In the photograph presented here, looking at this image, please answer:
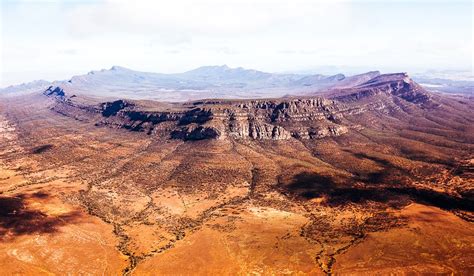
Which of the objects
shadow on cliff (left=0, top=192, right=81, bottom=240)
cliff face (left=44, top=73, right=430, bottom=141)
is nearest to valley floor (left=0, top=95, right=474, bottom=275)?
shadow on cliff (left=0, top=192, right=81, bottom=240)

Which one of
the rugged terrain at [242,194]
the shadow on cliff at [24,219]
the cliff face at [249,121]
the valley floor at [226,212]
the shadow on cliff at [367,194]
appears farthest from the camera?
the cliff face at [249,121]

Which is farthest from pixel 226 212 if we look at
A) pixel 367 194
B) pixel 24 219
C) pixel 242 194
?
pixel 24 219

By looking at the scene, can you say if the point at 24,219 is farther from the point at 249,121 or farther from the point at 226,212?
the point at 249,121

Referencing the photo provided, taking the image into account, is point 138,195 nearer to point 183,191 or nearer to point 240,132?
point 183,191

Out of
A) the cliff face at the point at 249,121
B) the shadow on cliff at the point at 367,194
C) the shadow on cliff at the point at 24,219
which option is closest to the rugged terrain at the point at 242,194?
the shadow on cliff at the point at 24,219

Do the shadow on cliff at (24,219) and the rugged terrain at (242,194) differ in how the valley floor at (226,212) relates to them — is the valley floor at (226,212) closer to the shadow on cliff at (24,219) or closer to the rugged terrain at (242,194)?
the shadow on cliff at (24,219)
